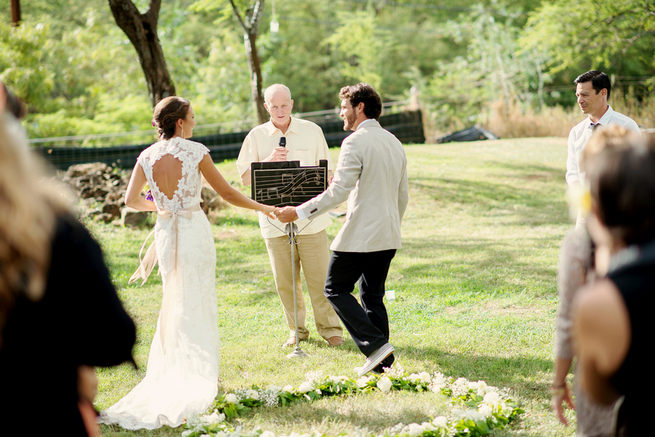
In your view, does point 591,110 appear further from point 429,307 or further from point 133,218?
point 133,218

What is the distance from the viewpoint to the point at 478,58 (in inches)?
1383

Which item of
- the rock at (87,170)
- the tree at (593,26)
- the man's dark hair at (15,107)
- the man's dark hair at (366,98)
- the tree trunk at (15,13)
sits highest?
the tree trunk at (15,13)

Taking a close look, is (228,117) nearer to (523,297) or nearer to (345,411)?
(523,297)

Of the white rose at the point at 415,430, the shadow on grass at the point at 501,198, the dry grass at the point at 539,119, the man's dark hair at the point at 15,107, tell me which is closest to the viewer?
the man's dark hair at the point at 15,107

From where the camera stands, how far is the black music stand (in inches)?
234

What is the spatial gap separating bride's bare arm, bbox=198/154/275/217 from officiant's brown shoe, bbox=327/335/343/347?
1584 millimetres

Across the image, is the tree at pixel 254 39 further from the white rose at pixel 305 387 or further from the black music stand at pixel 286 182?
the white rose at pixel 305 387

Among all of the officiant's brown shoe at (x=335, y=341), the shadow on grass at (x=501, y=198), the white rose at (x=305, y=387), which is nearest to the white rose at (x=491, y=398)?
the white rose at (x=305, y=387)

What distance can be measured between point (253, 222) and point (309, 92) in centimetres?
3235

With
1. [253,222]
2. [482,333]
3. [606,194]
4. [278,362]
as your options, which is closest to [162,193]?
[278,362]

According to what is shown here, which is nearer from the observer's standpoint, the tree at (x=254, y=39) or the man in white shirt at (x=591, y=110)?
the man in white shirt at (x=591, y=110)

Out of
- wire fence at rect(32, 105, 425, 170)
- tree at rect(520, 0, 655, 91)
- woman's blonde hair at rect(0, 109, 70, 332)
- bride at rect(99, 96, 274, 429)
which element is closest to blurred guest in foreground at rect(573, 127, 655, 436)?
woman's blonde hair at rect(0, 109, 70, 332)

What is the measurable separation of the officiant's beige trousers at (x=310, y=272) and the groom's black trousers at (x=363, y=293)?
1.02 metres

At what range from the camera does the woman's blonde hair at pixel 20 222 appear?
176 centimetres
